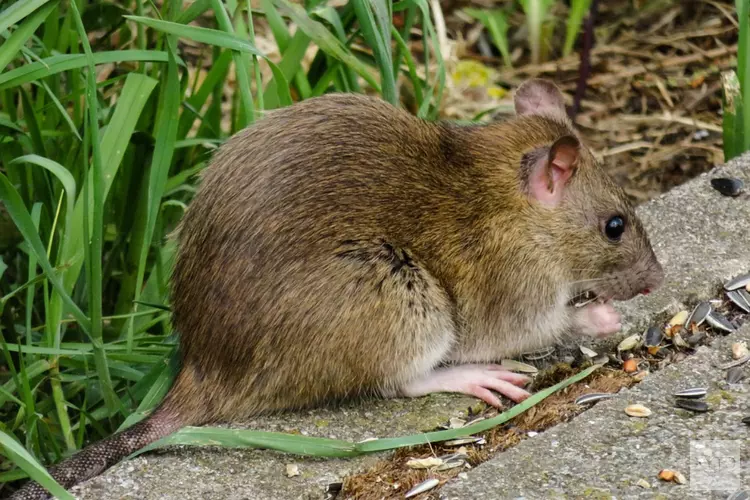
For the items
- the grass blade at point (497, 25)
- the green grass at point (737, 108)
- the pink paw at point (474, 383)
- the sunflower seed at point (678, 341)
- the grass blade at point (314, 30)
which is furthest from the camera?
the grass blade at point (497, 25)

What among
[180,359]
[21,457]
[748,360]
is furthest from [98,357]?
[748,360]

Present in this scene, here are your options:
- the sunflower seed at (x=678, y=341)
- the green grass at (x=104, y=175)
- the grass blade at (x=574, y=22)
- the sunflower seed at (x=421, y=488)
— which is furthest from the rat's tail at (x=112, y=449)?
the grass blade at (x=574, y=22)

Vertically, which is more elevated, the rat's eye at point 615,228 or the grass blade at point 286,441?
the rat's eye at point 615,228

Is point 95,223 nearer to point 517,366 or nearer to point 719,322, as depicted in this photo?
point 517,366

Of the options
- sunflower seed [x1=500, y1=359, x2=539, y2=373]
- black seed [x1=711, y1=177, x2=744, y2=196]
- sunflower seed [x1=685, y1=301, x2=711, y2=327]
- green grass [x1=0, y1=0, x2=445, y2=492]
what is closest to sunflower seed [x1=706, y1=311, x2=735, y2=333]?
sunflower seed [x1=685, y1=301, x2=711, y2=327]

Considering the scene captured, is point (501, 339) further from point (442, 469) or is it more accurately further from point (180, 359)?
point (180, 359)

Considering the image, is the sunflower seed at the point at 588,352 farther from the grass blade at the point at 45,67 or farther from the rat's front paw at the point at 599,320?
the grass blade at the point at 45,67

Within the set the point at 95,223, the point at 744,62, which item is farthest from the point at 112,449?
the point at 744,62

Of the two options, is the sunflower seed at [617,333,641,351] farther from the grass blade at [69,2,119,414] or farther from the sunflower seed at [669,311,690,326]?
the grass blade at [69,2,119,414]
